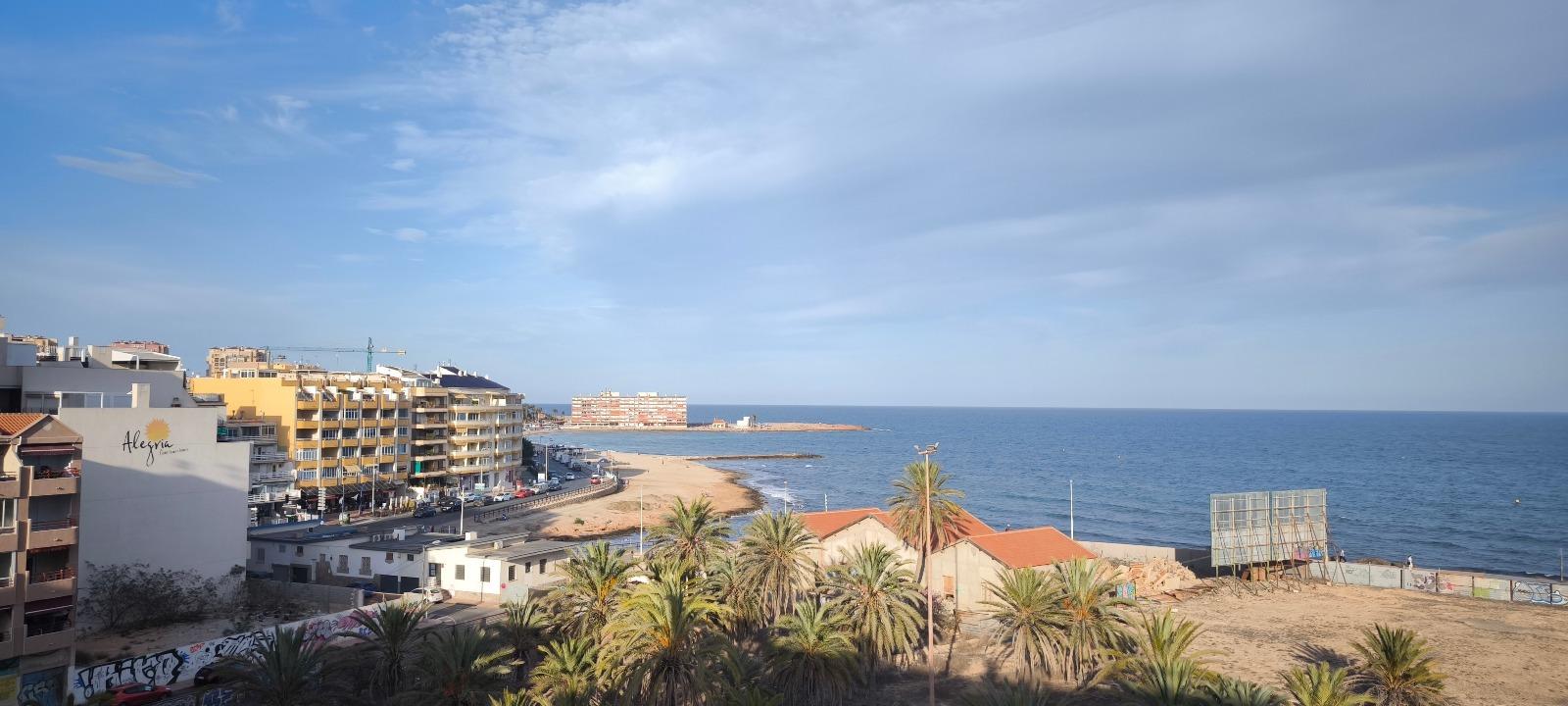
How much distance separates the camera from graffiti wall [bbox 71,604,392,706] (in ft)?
120

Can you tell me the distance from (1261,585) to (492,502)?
8099cm

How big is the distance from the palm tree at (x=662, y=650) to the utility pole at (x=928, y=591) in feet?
30.6

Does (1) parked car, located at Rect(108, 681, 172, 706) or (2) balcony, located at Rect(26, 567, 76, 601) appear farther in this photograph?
(2) balcony, located at Rect(26, 567, 76, 601)

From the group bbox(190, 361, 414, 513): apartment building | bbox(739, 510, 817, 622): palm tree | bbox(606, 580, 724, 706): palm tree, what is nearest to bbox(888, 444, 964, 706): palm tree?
bbox(739, 510, 817, 622): palm tree

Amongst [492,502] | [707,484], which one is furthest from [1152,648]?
[707,484]

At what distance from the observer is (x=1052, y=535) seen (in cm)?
5669

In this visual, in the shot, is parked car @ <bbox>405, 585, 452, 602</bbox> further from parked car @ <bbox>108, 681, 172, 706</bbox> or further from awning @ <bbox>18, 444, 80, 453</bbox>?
awning @ <bbox>18, 444, 80, 453</bbox>

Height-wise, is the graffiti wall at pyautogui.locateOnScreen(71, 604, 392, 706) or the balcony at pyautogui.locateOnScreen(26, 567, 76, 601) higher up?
the balcony at pyautogui.locateOnScreen(26, 567, 76, 601)

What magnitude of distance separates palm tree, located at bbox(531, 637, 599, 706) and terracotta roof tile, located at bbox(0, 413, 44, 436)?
2665cm

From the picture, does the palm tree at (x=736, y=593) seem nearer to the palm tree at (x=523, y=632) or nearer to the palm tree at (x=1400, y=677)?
the palm tree at (x=523, y=632)

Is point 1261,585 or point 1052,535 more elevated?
point 1052,535

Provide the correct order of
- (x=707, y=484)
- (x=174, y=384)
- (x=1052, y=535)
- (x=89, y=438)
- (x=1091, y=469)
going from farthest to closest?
(x=1091, y=469) < (x=707, y=484) < (x=174, y=384) < (x=1052, y=535) < (x=89, y=438)

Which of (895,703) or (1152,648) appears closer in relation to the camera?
(1152,648)

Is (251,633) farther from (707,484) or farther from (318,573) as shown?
(707,484)
